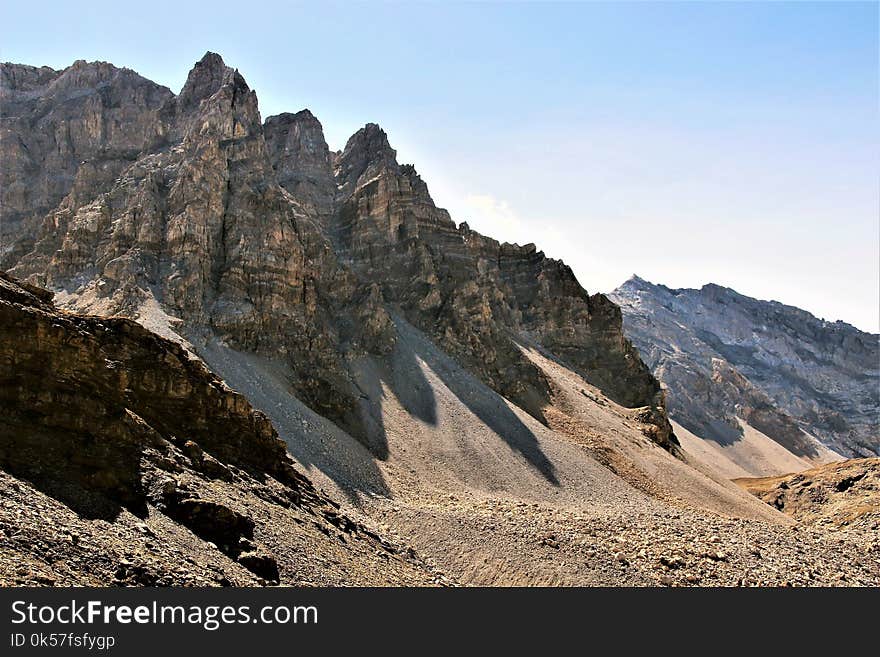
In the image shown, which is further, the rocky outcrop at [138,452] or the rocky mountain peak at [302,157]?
the rocky mountain peak at [302,157]

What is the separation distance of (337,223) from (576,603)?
69253 millimetres

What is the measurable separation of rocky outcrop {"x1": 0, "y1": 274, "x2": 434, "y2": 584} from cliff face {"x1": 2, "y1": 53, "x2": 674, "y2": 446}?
769 inches

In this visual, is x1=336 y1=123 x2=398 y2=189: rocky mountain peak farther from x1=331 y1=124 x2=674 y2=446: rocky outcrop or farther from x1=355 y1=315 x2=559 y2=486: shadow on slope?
x1=355 y1=315 x2=559 y2=486: shadow on slope

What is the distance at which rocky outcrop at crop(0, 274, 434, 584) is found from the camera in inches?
806

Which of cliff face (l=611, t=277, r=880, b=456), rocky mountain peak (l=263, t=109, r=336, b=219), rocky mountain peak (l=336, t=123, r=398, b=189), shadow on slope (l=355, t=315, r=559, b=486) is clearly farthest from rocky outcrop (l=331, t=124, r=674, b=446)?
cliff face (l=611, t=277, r=880, b=456)

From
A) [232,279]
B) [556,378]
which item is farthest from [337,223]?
[556,378]

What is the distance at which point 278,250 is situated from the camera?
6097 cm

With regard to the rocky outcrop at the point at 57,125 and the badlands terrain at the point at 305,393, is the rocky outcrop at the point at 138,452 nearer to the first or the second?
the badlands terrain at the point at 305,393

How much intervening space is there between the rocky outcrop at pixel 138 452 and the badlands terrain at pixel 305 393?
12 centimetres

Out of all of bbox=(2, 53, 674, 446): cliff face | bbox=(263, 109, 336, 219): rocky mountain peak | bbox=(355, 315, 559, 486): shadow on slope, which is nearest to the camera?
bbox=(355, 315, 559, 486): shadow on slope

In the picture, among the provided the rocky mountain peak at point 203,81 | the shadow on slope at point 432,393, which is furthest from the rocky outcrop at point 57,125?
the shadow on slope at point 432,393

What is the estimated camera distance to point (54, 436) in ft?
73.1

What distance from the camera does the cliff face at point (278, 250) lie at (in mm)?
56188

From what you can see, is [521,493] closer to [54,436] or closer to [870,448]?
[54,436]
